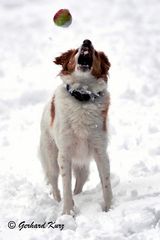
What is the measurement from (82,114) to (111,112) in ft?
10.4

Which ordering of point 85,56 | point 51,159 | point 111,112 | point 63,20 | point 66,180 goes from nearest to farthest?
point 85,56 → point 66,180 → point 51,159 → point 63,20 → point 111,112

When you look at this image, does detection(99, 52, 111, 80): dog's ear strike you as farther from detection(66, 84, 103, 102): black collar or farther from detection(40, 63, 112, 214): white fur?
detection(66, 84, 103, 102): black collar

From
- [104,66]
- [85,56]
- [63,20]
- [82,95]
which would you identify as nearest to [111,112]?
[63,20]

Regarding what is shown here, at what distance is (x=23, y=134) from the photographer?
7496mm

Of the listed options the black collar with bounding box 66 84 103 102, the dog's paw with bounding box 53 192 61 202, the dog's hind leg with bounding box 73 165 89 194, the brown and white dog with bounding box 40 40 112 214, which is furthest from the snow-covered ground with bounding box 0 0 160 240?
the black collar with bounding box 66 84 103 102

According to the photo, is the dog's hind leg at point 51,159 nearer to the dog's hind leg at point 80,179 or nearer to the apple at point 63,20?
the dog's hind leg at point 80,179

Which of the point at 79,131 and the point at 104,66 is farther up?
the point at 104,66

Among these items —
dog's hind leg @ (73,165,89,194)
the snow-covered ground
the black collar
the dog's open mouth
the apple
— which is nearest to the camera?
the snow-covered ground

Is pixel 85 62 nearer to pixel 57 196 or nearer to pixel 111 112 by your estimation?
pixel 57 196

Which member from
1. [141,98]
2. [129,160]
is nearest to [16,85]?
[141,98]

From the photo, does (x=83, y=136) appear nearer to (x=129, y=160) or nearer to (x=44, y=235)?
(x=44, y=235)

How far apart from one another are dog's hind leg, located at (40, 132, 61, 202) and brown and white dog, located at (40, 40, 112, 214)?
0.42m

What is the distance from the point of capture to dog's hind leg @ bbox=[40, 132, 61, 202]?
5.48m

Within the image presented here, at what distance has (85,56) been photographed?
15.8 feet
